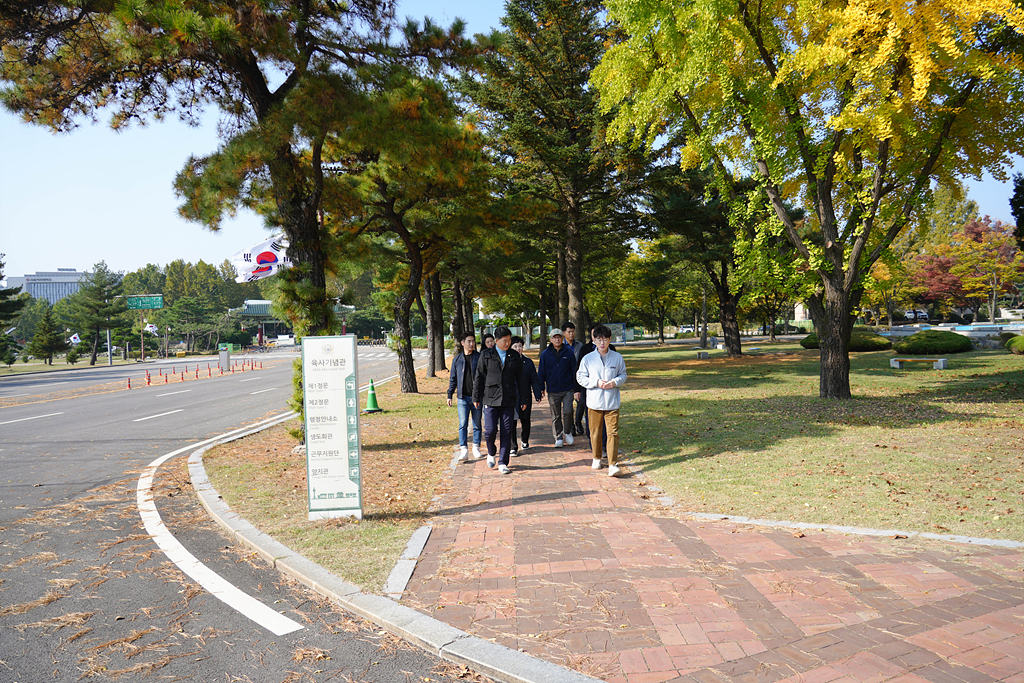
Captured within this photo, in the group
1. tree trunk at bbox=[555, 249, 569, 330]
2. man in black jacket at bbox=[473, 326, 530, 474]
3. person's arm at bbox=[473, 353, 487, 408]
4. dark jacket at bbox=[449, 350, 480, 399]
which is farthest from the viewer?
tree trunk at bbox=[555, 249, 569, 330]

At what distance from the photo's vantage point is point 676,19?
39.5 feet

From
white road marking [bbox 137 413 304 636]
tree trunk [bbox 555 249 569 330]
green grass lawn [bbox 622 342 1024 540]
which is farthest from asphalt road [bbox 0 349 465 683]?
tree trunk [bbox 555 249 569 330]

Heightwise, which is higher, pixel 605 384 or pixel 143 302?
pixel 143 302

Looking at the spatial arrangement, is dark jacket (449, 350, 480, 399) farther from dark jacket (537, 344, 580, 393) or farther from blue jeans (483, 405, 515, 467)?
dark jacket (537, 344, 580, 393)

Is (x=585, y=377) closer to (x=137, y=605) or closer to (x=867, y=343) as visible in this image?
(x=137, y=605)

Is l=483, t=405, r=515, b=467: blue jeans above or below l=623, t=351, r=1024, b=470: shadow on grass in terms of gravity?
above

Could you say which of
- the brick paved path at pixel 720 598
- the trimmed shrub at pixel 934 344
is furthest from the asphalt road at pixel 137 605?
the trimmed shrub at pixel 934 344

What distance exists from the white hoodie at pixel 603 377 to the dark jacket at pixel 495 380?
1.07 metres

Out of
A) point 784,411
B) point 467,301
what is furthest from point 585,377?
point 467,301

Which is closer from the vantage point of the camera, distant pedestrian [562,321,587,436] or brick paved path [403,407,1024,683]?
brick paved path [403,407,1024,683]

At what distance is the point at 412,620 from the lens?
146 inches

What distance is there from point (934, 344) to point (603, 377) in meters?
24.9

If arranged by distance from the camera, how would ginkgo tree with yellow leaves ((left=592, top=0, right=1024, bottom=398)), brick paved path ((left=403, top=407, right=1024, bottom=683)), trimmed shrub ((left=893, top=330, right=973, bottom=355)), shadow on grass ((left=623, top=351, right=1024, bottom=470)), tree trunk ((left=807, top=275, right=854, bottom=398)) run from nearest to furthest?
1. brick paved path ((left=403, top=407, right=1024, bottom=683))
2. shadow on grass ((left=623, top=351, right=1024, bottom=470))
3. ginkgo tree with yellow leaves ((left=592, top=0, right=1024, bottom=398))
4. tree trunk ((left=807, top=275, right=854, bottom=398))
5. trimmed shrub ((left=893, top=330, right=973, bottom=355))

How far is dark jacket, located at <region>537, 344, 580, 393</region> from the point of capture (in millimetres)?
9109
